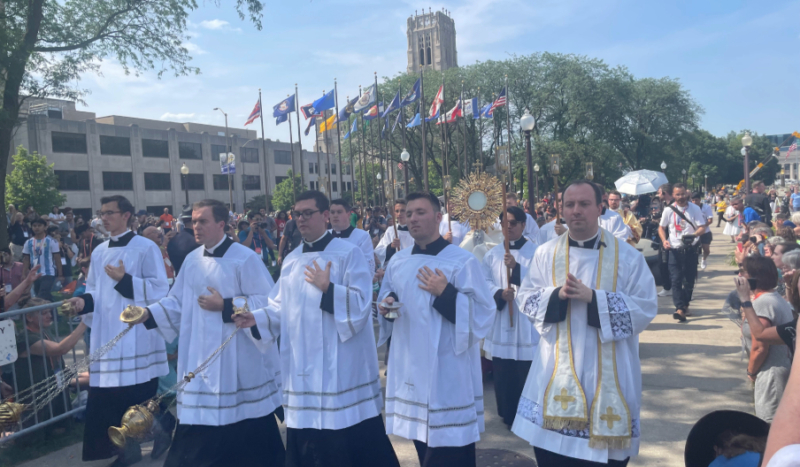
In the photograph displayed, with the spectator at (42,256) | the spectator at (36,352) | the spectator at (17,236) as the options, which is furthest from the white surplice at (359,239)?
the spectator at (17,236)

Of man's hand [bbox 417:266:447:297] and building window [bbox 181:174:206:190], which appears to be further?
building window [bbox 181:174:206:190]

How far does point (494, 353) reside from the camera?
17.9 feet

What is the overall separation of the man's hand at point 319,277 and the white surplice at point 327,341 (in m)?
0.08

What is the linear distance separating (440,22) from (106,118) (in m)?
51.1

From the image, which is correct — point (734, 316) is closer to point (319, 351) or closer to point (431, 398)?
point (431, 398)

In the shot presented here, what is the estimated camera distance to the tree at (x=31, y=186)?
3130 cm

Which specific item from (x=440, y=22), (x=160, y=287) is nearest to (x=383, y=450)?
(x=160, y=287)

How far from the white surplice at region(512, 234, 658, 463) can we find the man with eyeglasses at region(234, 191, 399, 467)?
3.61 ft

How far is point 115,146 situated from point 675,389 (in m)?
50.9

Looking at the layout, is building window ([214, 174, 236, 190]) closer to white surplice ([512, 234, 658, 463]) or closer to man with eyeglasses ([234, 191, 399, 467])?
man with eyeglasses ([234, 191, 399, 467])

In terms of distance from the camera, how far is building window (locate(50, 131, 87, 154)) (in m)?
44.4

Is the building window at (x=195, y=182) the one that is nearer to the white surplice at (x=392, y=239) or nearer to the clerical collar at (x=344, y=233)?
the white surplice at (x=392, y=239)

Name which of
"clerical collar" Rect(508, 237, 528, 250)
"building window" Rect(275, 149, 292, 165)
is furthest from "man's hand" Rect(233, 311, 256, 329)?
"building window" Rect(275, 149, 292, 165)

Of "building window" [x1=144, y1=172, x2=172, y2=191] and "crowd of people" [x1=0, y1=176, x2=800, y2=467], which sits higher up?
"building window" [x1=144, y1=172, x2=172, y2=191]
